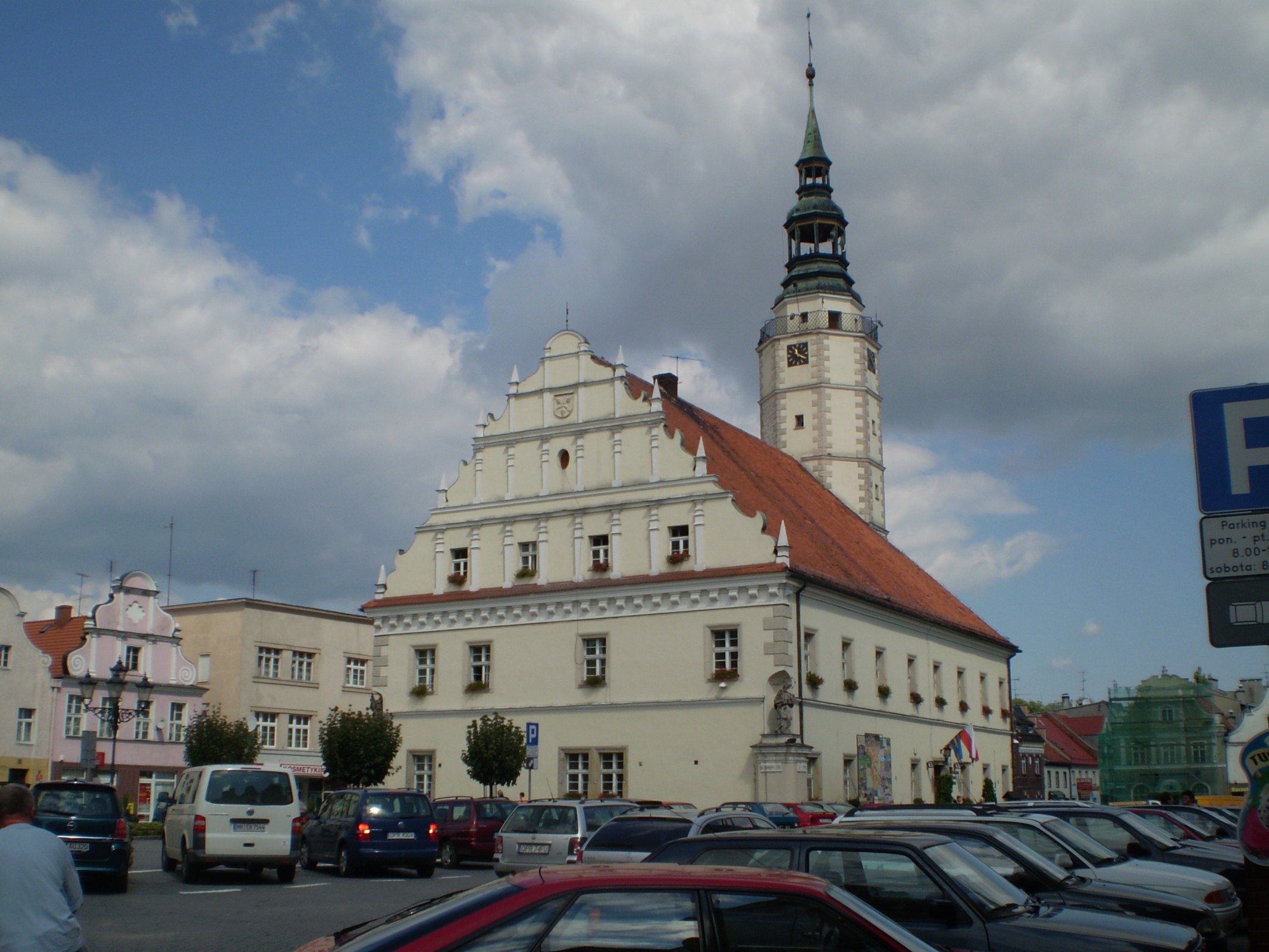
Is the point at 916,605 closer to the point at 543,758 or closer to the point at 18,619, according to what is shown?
the point at 543,758

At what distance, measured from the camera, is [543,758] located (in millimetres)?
38375

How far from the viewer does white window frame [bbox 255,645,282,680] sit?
60000mm

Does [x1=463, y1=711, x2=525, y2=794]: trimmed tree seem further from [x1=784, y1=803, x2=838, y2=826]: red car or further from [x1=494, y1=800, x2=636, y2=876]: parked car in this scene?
[x1=494, y1=800, x2=636, y2=876]: parked car

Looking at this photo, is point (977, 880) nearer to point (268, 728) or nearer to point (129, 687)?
point (129, 687)

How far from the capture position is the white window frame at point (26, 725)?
49375 mm

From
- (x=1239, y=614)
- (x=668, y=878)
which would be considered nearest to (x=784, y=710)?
(x=1239, y=614)

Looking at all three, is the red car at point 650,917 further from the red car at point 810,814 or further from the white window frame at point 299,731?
the white window frame at point 299,731

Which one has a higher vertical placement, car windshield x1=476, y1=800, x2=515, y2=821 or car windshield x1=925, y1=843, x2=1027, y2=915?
car windshield x1=925, y1=843, x2=1027, y2=915

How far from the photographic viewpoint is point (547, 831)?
21375 mm

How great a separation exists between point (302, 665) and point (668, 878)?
6005cm

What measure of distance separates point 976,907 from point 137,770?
5066cm

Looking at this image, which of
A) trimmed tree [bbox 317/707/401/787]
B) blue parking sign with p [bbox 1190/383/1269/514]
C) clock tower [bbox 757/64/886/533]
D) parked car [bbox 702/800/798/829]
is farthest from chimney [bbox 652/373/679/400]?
blue parking sign with p [bbox 1190/383/1269/514]

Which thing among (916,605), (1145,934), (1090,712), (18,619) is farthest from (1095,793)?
(1145,934)

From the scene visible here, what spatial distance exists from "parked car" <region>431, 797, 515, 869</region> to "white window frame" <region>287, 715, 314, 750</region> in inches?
1360
